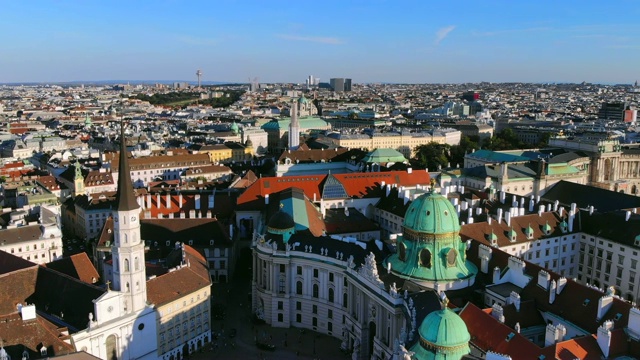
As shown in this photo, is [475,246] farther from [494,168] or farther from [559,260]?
[494,168]

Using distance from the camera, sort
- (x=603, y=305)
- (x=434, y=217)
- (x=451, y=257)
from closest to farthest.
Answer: (x=603, y=305)
(x=434, y=217)
(x=451, y=257)

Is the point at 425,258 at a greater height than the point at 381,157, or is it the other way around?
the point at 381,157

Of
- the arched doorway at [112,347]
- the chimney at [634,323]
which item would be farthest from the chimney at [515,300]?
the arched doorway at [112,347]

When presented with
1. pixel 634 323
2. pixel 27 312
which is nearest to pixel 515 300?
pixel 634 323

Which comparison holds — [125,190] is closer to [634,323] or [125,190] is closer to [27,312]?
[27,312]

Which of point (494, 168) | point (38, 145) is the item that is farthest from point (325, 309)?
point (38, 145)

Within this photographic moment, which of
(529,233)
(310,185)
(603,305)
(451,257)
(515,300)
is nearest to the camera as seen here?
(603,305)
